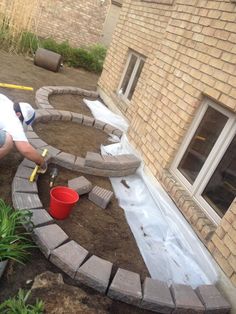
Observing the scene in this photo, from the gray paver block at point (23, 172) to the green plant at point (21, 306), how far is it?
5.22 feet

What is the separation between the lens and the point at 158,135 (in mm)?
4238

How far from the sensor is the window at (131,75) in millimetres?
6497

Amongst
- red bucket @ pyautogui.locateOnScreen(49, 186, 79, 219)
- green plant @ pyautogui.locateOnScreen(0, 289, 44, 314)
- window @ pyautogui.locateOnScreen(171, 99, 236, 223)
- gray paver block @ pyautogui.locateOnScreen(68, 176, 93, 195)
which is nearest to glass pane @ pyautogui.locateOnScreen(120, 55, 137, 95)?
window @ pyautogui.locateOnScreen(171, 99, 236, 223)

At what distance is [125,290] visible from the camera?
2.58 m


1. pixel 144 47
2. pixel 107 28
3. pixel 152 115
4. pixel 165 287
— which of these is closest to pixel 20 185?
pixel 165 287

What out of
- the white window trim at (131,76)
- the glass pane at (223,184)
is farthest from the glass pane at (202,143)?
the white window trim at (131,76)

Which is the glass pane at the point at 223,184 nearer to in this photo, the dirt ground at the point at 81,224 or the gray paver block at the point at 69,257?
the dirt ground at the point at 81,224

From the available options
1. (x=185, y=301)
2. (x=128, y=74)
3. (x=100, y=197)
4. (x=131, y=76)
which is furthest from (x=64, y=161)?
→ (x=128, y=74)

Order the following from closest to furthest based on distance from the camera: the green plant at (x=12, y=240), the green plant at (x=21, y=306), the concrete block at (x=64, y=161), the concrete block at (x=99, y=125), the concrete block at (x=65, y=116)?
the green plant at (x=21, y=306) < the green plant at (x=12, y=240) < the concrete block at (x=64, y=161) < the concrete block at (x=65, y=116) < the concrete block at (x=99, y=125)

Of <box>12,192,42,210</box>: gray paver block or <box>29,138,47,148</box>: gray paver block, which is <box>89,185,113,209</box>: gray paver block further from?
<box>29,138,47,148</box>: gray paver block

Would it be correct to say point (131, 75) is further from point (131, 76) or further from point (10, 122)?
point (10, 122)

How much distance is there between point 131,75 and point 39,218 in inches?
182

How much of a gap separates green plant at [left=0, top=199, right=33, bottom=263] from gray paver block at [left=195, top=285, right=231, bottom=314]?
160cm

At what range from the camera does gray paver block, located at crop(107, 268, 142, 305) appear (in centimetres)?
258
